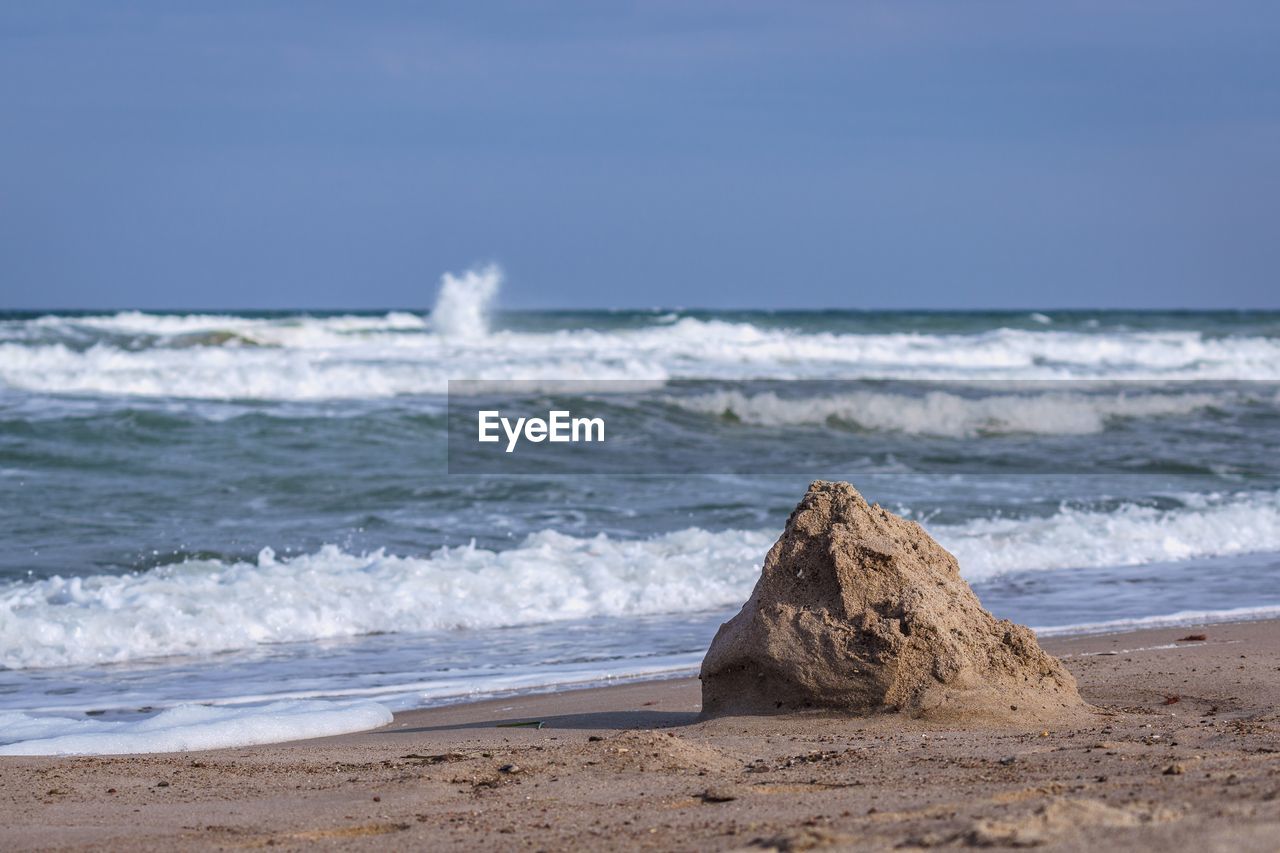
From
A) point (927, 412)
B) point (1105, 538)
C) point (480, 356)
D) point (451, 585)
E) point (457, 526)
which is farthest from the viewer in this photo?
point (480, 356)

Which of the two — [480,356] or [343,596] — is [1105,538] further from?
[480,356]

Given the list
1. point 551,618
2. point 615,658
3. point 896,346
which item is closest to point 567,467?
point 551,618

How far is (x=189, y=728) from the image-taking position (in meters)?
5.00

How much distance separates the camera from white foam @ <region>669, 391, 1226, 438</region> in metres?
19.7

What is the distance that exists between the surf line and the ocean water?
47cm

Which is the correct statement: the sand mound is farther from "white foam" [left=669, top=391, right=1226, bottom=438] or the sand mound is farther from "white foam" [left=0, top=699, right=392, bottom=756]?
"white foam" [left=669, top=391, right=1226, bottom=438]

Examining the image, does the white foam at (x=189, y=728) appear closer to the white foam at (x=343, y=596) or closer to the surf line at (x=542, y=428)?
the white foam at (x=343, y=596)

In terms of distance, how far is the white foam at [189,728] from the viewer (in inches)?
191

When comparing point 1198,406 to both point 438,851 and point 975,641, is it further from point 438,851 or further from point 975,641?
point 438,851

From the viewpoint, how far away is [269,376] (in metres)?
20.7

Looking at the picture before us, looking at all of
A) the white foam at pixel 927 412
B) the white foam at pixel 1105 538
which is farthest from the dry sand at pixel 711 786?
the white foam at pixel 927 412

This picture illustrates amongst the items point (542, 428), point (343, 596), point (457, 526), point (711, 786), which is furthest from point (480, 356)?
point (711, 786)

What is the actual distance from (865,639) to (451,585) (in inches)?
163

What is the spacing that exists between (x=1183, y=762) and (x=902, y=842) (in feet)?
3.70
